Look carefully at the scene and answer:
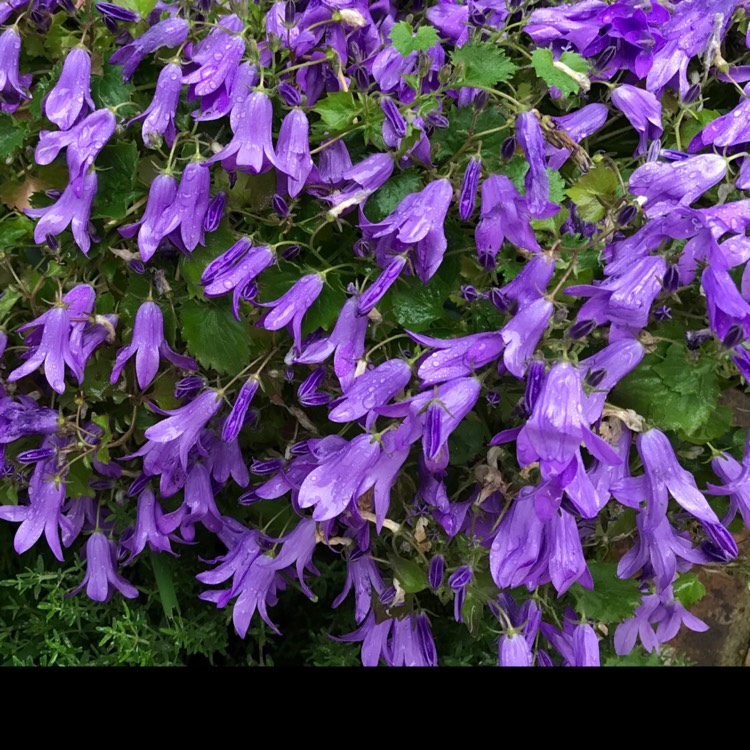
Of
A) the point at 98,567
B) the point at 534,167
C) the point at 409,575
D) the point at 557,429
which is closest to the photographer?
the point at 557,429

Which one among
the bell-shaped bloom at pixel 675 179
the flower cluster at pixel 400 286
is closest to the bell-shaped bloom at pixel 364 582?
the flower cluster at pixel 400 286

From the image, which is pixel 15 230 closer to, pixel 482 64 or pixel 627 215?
pixel 482 64

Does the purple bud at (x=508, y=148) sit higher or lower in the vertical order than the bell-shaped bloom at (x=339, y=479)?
higher

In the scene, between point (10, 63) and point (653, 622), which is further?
point (653, 622)

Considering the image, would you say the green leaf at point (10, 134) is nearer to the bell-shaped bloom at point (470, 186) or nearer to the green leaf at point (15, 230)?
the green leaf at point (15, 230)

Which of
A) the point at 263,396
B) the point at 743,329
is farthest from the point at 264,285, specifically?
the point at 743,329

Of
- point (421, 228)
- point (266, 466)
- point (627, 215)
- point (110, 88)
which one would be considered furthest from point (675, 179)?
point (110, 88)
